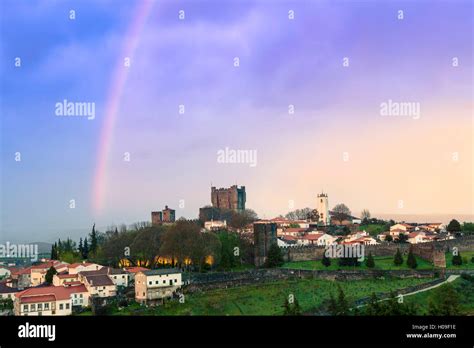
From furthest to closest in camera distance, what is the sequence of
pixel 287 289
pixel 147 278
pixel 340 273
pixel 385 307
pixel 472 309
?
pixel 340 273, pixel 287 289, pixel 147 278, pixel 472 309, pixel 385 307

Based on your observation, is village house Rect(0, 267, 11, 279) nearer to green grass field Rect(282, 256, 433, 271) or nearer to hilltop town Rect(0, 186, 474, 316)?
hilltop town Rect(0, 186, 474, 316)

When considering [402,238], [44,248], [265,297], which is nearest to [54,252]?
[44,248]

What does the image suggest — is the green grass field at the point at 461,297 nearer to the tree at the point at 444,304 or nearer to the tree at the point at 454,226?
the tree at the point at 444,304

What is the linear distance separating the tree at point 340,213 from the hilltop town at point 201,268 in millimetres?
11742

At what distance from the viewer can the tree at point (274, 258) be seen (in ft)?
85.5

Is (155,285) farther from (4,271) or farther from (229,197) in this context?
(229,197)

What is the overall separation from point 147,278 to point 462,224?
2557 centimetres

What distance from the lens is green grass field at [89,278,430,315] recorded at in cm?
1775

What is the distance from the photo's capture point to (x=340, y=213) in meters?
48.6

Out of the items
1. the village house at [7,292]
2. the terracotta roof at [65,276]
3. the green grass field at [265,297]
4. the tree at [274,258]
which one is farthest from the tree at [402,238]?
the village house at [7,292]

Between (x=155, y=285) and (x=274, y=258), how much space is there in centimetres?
783
